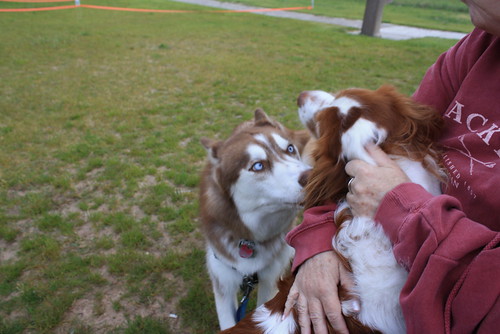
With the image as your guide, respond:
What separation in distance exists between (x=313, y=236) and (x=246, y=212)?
1.08m

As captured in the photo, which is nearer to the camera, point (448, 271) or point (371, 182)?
point (448, 271)

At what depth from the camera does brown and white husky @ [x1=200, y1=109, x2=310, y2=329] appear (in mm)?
2475

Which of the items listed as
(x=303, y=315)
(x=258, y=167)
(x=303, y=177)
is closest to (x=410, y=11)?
(x=258, y=167)

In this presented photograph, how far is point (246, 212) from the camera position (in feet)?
8.34

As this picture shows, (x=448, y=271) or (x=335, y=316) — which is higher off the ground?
(x=448, y=271)

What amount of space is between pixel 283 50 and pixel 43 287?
370 inches

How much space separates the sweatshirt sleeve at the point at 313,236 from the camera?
1472mm

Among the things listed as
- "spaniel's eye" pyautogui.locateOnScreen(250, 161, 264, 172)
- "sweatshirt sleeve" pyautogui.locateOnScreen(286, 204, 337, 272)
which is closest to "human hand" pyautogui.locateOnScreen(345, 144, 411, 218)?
"sweatshirt sleeve" pyautogui.locateOnScreen(286, 204, 337, 272)

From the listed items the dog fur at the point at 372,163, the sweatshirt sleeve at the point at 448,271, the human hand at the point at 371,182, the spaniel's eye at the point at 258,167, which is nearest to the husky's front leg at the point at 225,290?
the spaniel's eye at the point at 258,167

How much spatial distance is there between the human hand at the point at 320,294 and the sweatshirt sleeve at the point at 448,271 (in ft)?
0.91

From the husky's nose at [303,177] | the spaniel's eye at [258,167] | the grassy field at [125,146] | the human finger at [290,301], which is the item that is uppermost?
the husky's nose at [303,177]

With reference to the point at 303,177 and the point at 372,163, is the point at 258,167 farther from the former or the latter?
the point at 372,163

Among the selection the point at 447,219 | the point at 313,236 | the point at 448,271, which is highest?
the point at 447,219

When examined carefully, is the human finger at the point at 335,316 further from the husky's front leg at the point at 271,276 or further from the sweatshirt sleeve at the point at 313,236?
the husky's front leg at the point at 271,276
